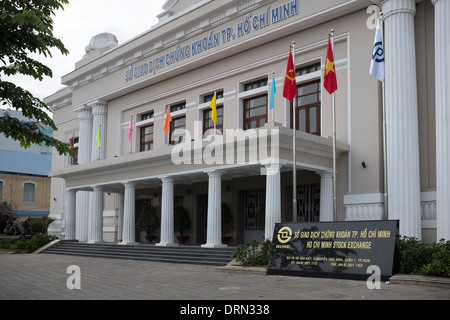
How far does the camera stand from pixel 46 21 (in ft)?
33.7

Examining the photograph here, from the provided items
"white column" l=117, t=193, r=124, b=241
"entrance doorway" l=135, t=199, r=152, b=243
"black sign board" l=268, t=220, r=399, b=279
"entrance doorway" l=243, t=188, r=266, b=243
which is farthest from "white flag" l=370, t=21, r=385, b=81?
"white column" l=117, t=193, r=124, b=241

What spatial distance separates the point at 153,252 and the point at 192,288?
386 inches

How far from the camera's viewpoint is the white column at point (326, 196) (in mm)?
18016

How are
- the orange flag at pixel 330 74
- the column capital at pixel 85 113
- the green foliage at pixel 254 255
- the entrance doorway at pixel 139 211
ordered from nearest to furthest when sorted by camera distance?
1. the green foliage at pixel 254 255
2. the orange flag at pixel 330 74
3. the entrance doorway at pixel 139 211
4. the column capital at pixel 85 113

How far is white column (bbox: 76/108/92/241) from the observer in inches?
1202

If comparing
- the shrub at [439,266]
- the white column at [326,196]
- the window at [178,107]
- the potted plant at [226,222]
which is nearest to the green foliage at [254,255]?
the white column at [326,196]

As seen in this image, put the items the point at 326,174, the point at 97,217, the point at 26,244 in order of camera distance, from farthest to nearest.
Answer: the point at 26,244, the point at 97,217, the point at 326,174

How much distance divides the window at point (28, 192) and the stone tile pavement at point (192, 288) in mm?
39186

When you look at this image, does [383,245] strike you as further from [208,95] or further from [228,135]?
[208,95]

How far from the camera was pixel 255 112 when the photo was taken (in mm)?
22562

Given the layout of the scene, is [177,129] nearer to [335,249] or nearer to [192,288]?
[335,249]

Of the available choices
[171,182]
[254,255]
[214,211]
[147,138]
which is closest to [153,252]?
[171,182]

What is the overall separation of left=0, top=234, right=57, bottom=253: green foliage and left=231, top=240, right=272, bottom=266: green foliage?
47.7 ft

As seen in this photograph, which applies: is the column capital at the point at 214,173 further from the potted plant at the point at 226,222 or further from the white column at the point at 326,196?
the potted plant at the point at 226,222
